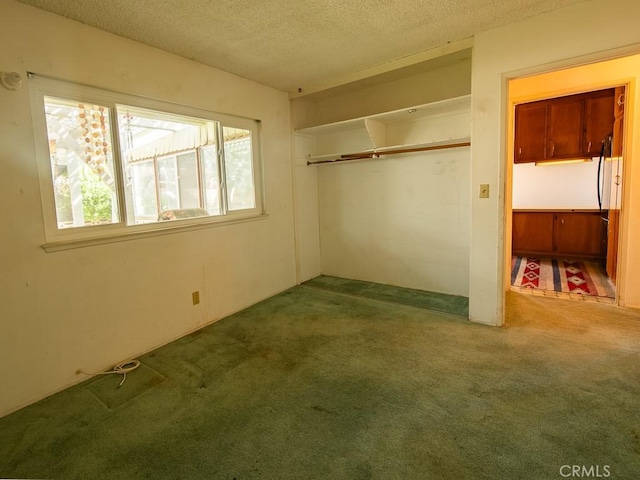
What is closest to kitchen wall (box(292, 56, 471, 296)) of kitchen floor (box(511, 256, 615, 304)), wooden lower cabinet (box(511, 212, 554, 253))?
kitchen floor (box(511, 256, 615, 304))

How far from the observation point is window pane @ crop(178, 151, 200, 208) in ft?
9.95

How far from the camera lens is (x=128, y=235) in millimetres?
2496

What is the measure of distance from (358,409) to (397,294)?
6.73ft

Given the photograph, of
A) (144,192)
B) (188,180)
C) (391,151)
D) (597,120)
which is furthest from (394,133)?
(597,120)

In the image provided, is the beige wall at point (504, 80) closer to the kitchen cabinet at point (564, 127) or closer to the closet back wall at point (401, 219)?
the closet back wall at point (401, 219)

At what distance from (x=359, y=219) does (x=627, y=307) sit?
2.83 m

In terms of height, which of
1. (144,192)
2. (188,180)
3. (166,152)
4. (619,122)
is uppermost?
(619,122)

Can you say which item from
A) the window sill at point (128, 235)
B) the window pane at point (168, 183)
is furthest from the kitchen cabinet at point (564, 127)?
the window pane at point (168, 183)

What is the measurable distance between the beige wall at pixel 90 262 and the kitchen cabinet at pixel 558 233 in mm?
4540

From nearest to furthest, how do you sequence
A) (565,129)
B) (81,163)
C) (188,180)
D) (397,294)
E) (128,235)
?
(81,163), (128,235), (188,180), (397,294), (565,129)

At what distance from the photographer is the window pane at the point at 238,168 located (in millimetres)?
3373

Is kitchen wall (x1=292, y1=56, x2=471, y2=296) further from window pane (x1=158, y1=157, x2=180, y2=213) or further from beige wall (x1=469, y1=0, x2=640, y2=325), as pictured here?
window pane (x1=158, y1=157, x2=180, y2=213)

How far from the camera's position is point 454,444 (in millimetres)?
1578

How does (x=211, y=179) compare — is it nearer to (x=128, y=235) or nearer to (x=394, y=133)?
(x=128, y=235)
